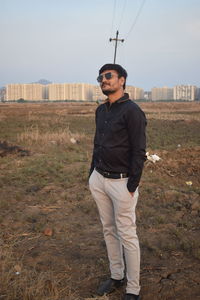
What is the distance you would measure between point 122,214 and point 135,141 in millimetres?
621

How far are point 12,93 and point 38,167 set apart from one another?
4796 inches

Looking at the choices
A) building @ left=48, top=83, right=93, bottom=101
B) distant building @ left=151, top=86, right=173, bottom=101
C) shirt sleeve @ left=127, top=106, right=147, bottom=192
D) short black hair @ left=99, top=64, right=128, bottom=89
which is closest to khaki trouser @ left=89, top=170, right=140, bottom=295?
shirt sleeve @ left=127, top=106, right=147, bottom=192

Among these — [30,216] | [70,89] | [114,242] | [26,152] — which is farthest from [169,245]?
[70,89]

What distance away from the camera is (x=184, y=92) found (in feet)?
463

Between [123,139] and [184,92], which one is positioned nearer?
[123,139]

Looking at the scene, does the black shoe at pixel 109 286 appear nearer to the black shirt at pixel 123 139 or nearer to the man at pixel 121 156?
the man at pixel 121 156

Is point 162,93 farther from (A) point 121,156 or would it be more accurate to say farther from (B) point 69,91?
(A) point 121,156

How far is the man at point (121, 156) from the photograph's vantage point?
2516mm

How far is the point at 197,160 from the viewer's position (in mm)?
9055

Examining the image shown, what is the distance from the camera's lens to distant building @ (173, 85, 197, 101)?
139 metres

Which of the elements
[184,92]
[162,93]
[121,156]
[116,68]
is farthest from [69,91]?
[121,156]

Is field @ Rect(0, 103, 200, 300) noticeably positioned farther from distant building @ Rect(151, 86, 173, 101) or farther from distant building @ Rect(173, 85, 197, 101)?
distant building @ Rect(151, 86, 173, 101)

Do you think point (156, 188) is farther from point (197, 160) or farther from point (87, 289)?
point (87, 289)

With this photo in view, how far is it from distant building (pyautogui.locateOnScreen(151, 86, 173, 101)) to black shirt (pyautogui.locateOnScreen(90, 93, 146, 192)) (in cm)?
14621
